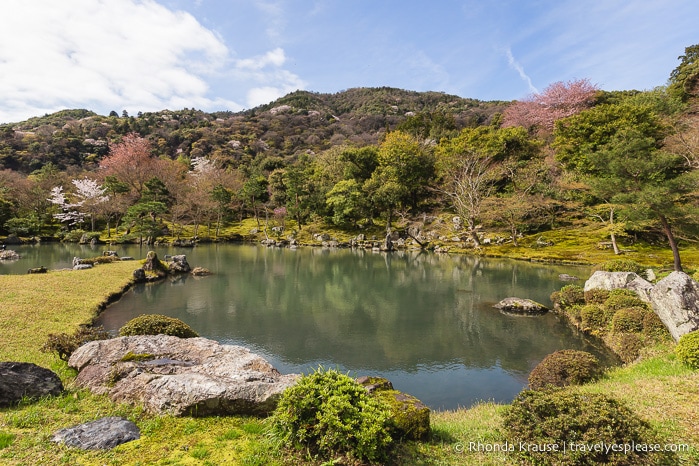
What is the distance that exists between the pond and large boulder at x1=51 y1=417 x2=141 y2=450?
21.2 ft

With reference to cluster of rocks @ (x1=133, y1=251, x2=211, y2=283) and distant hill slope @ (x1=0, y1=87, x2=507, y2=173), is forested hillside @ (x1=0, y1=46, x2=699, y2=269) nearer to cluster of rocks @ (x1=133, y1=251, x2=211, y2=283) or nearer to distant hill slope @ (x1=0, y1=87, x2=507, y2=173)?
distant hill slope @ (x1=0, y1=87, x2=507, y2=173)

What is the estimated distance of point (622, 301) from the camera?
15.4 metres

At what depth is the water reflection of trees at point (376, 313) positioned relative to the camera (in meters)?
13.6

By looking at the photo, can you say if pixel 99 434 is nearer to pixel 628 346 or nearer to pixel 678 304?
pixel 628 346

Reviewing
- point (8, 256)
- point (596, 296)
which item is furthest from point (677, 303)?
point (8, 256)

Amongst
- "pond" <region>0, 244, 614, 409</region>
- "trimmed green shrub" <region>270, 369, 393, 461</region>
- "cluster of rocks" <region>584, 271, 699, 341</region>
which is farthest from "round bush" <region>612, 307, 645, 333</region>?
"trimmed green shrub" <region>270, 369, 393, 461</region>

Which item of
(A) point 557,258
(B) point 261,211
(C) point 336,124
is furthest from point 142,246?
(C) point 336,124

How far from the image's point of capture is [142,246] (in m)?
47.4

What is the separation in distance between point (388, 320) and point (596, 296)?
1105 cm

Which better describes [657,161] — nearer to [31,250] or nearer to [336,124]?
[31,250]

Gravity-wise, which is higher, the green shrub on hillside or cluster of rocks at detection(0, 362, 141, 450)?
cluster of rocks at detection(0, 362, 141, 450)

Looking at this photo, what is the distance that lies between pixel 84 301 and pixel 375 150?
2095 inches

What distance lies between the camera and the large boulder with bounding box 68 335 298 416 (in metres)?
6.41

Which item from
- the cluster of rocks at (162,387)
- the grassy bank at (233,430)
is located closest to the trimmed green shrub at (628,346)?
the grassy bank at (233,430)
